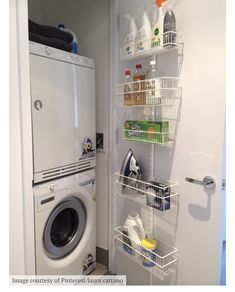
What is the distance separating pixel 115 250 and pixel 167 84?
138 centimetres

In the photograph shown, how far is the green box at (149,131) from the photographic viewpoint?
124 cm

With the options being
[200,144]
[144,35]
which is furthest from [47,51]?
[200,144]

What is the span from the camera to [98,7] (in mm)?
1734

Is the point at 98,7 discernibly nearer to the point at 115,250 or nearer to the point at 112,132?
the point at 112,132

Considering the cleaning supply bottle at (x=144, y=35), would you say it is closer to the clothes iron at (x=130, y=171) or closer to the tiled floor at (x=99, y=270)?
the clothes iron at (x=130, y=171)

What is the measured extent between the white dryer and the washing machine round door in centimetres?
26

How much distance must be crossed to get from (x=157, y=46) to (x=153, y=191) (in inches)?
32.7

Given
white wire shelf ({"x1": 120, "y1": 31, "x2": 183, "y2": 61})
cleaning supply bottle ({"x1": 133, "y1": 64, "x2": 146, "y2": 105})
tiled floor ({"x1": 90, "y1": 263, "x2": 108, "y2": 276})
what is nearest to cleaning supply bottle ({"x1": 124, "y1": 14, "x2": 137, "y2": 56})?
white wire shelf ({"x1": 120, "y1": 31, "x2": 183, "y2": 61})

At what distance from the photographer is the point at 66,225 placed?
1.70 meters

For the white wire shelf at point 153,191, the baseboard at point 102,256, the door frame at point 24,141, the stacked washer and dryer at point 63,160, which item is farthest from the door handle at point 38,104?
the baseboard at point 102,256

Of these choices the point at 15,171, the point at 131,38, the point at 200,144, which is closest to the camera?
the point at 15,171

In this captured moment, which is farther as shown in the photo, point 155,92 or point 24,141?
point 155,92

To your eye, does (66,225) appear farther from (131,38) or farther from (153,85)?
(131,38)
